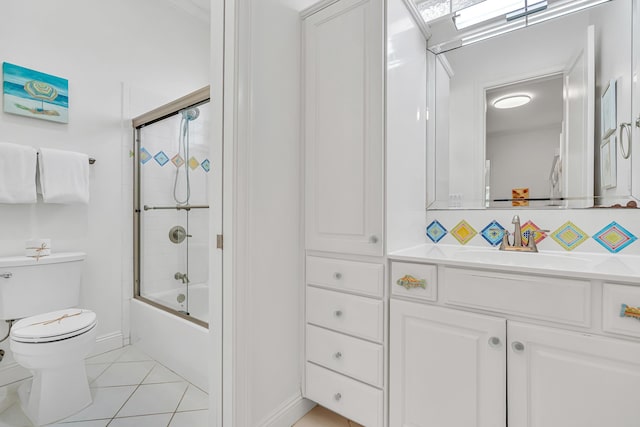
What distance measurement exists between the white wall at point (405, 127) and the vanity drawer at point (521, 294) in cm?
31

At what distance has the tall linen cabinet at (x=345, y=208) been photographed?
1.30 metres

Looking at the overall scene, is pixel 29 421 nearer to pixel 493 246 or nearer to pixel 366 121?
pixel 366 121

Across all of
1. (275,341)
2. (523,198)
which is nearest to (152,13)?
(275,341)

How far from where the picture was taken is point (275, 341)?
140 centimetres

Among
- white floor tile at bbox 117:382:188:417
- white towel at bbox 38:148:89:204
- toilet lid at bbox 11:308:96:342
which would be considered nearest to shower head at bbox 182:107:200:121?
white towel at bbox 38:148:89:204

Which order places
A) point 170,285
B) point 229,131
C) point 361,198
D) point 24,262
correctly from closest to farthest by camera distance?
1. point 229,131
2. point 361,198
3. point 24,262
4. point 170,285

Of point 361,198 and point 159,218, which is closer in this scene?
point 361,198

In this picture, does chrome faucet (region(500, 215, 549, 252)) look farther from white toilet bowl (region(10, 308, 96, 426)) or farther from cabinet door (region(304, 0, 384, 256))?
white toilet bowl (region(10, 308, 96, 426))

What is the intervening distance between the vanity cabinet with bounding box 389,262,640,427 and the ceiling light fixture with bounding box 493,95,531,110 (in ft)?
3.14

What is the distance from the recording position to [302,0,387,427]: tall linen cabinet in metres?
1.30

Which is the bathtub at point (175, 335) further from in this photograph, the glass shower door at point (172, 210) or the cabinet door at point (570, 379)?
the cabinet door at point (570, 379)

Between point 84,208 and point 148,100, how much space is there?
96 cm

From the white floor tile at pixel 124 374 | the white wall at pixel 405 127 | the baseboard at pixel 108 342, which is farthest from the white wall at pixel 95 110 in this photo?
the white wall at pixel 405 127

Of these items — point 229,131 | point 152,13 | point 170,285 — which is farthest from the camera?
point 152,13
